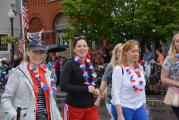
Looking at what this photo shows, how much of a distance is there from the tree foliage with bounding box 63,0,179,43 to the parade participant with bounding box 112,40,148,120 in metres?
12.8

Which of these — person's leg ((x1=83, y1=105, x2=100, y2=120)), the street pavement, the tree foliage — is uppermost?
the tree foliage

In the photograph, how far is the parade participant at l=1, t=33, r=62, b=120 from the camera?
5.02 meters

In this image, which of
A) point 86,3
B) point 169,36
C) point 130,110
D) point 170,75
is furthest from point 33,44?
point 86,3

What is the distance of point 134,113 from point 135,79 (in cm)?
43

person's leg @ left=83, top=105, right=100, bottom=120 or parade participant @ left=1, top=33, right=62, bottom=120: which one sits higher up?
parade participant @ left=1, top=33, right=62, bottom=120

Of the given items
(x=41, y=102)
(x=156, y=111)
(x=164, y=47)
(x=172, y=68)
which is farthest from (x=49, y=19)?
(x=41, y=102)

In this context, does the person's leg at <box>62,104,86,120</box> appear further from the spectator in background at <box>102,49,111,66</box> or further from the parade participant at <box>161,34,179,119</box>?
the spectator in background at <box>102,49,111,66</box>

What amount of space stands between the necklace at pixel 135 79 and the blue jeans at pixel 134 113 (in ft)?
0.84

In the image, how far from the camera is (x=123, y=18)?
67.4 ft

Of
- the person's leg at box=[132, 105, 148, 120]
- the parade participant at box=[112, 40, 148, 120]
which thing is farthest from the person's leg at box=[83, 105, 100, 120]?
the person's leg at box=[132, 105, 148, 120]

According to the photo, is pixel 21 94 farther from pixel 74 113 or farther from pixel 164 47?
pixel 164 47

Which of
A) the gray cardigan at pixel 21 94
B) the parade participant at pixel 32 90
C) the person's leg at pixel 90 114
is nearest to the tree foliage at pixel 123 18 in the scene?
the person's leg at pixel 90 114

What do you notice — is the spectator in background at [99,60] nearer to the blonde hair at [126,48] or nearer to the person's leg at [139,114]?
the blonde hair at [126,48]

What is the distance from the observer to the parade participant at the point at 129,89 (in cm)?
600
